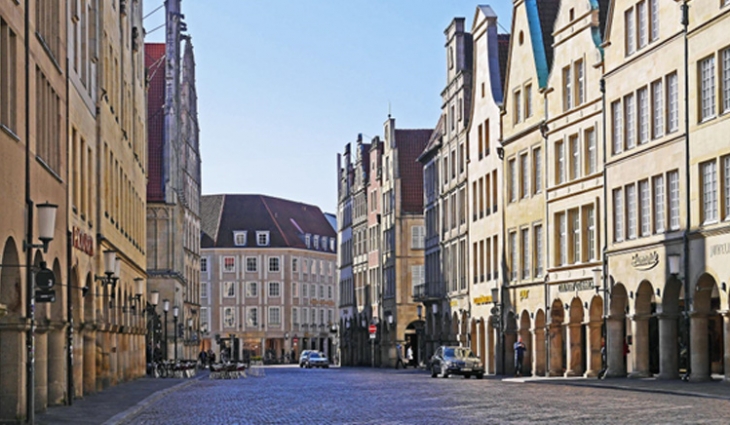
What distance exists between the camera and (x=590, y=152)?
53.5 meters

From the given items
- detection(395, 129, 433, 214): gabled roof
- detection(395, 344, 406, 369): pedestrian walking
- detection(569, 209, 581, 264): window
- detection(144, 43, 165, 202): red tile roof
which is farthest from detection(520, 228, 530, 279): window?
detection(395, 129, 433, 214): gabled roof

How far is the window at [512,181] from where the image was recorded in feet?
208

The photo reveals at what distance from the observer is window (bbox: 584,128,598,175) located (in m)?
52.8

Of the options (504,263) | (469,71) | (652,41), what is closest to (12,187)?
(652,41)

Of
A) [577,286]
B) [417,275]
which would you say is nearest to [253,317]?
[417,275]

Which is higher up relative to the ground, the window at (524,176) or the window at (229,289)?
the window at (524,176)

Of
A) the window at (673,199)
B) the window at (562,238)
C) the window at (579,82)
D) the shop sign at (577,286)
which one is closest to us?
the window at (673,199)

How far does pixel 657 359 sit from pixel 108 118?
20.6 meters

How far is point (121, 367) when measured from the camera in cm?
5075

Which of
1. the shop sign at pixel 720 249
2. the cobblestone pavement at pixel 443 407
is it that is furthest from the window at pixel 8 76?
the shop sign at pixel 720 249

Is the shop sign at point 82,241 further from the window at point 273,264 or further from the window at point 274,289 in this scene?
the window at point 273,264

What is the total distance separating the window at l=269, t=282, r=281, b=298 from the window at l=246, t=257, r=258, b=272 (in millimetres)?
2461

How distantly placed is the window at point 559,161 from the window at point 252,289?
95.4 m

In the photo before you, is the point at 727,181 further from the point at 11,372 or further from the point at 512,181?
the point at 512,181
